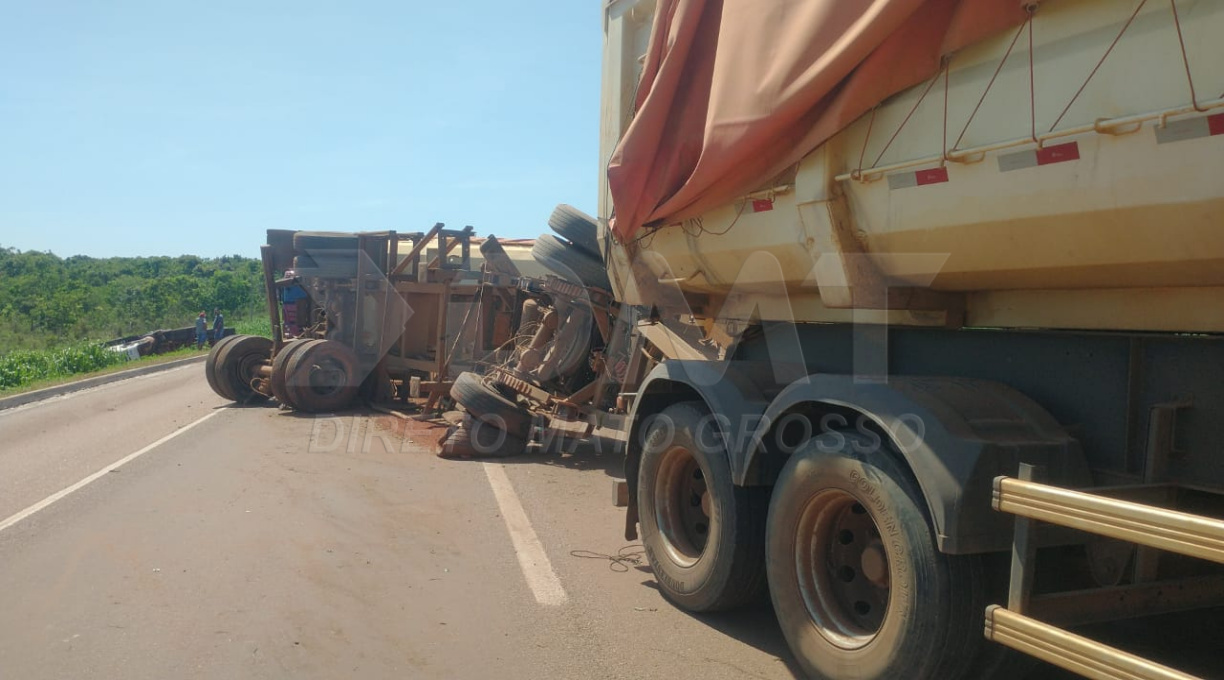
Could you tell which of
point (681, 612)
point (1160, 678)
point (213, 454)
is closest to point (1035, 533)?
point (1160, 678)

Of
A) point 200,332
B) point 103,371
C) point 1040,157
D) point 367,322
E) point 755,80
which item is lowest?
point 103,371

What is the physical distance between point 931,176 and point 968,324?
861mm

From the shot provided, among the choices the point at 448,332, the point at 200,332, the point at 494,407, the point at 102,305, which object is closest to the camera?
the point at 494,407

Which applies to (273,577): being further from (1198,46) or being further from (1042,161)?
(1198,46)

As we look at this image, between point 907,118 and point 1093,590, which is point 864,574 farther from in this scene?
point 907,118

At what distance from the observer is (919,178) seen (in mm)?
3633

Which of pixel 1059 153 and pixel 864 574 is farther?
pixel 864 574

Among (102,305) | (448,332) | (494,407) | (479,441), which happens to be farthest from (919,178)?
(102,305)

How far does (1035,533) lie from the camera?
304 cm

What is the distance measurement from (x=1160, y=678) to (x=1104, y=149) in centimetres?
159

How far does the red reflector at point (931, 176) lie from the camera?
139 inches

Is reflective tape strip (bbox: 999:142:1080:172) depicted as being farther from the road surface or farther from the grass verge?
the grass verge

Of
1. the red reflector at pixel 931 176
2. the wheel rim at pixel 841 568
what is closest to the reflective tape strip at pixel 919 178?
the red reflector at pixel 931 176

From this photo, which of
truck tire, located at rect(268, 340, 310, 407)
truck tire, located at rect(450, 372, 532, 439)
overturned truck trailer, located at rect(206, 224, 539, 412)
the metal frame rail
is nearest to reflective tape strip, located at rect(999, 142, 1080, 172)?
the metal frame rail
